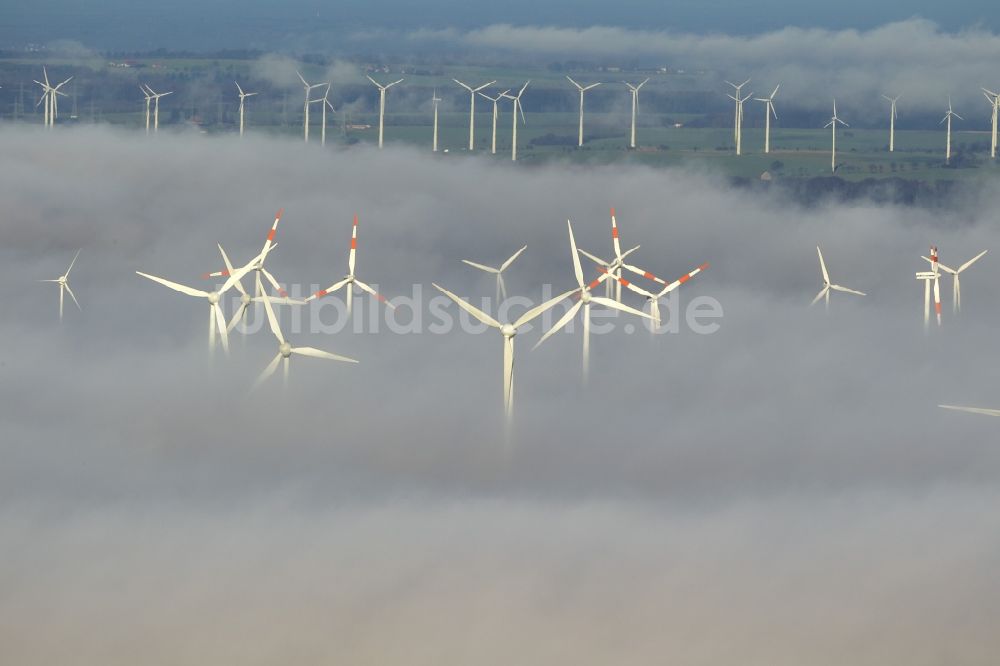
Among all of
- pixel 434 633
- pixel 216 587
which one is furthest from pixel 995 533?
pixel 216 587

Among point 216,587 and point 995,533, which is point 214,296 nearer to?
point 216,587

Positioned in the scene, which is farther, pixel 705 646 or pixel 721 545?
pixel 721 545

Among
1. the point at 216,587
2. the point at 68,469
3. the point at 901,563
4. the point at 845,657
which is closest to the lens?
the point at 845,657

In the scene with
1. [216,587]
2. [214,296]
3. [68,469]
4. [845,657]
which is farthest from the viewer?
[68,469]

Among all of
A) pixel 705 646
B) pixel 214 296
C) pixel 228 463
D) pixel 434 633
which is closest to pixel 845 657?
pixel 705 646

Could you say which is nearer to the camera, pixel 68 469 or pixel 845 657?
pixel 845 657

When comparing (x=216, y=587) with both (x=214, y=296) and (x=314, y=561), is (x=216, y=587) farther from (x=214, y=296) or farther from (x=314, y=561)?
(x=214, y=296)

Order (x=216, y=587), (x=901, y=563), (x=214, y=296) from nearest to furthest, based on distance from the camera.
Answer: (x=216, y=587) → (x=901, y=563) → (x=214, y=296)

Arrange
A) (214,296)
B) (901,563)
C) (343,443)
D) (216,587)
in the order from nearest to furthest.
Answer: (216,587) → (901,563) → (214,296) → (343,443)

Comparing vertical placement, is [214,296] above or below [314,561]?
above
